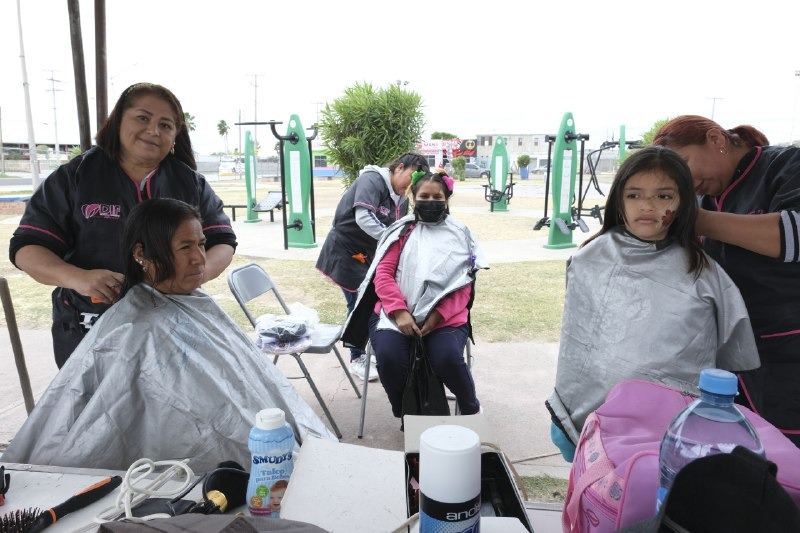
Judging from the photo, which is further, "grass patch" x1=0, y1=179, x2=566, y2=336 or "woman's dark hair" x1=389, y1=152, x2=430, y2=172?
"grass patch" x1=0, y1=179, x2=566, y2=336

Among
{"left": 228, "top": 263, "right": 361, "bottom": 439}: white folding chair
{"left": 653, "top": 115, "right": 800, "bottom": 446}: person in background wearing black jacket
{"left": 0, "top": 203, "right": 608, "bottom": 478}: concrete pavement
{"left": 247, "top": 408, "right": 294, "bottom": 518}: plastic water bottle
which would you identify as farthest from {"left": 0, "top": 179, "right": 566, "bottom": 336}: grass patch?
{"left": 247, "top": 408, "right": 294, "bottom": 518}: plastic water bottle

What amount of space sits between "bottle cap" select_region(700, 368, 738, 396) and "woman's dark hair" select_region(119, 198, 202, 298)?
159 cm

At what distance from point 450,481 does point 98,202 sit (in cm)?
184

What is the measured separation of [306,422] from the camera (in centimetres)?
A: 180

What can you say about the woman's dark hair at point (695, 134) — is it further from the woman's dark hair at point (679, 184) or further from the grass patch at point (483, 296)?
the grass patch at point (483, 296)

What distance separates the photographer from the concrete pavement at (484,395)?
2877 millimetres

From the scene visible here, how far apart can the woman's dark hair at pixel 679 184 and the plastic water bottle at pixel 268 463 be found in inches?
52.7

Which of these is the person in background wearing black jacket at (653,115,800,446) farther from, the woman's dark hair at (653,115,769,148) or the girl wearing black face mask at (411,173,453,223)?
the girl wearing black face mask at (411,173,453,223)

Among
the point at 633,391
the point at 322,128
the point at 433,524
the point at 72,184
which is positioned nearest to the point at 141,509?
the point at 433,524

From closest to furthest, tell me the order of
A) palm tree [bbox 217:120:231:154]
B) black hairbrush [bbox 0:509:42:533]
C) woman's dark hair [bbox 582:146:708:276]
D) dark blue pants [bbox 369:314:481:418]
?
black hairbrush [bbox 0:509:42:533] → woman's dark hair [bbox 582:146:708:276] → dark blue pants [bbox 369:314:481:418] → palm tree [bbox 217:120:231:154]

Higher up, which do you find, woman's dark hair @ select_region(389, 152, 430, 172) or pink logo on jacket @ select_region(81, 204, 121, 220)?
woman's dark hair @ select_region(389, 152, 430, 172)

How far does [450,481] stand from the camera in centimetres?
64

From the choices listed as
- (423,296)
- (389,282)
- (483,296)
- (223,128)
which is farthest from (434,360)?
(223,128)

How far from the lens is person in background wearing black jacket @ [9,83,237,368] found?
188 cm
